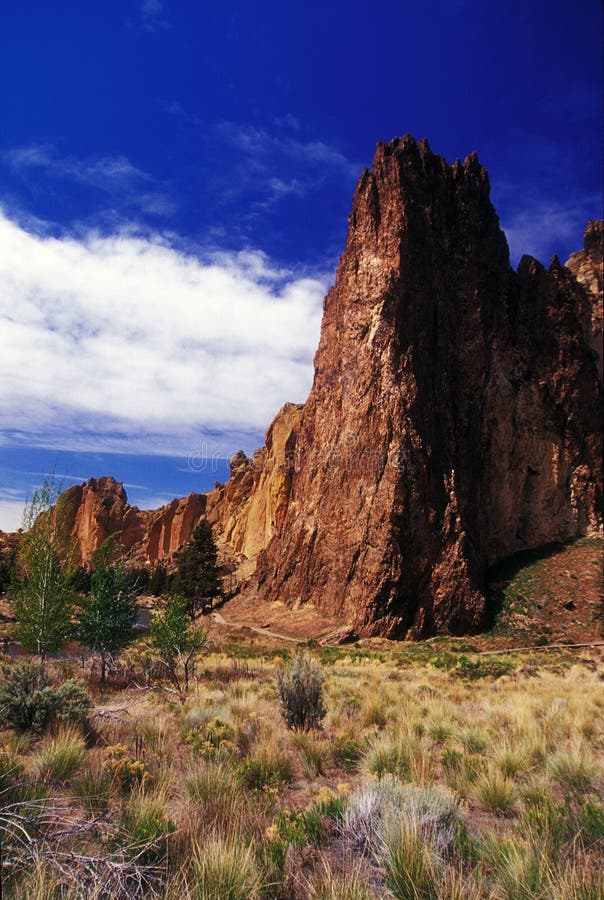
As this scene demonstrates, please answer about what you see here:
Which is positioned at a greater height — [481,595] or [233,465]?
[233,465]

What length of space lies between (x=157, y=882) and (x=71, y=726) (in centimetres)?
411

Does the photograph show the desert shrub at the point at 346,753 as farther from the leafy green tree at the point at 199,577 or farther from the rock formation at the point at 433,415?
the leafy green tree at the point at 199,577

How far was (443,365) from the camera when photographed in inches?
1781

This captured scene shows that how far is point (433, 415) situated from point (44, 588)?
35167 mm

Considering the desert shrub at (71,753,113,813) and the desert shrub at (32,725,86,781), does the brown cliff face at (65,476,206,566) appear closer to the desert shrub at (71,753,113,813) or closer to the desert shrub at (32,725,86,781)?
the desert shrub at (32,725,86,781)

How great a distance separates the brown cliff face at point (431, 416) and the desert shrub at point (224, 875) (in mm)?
32767

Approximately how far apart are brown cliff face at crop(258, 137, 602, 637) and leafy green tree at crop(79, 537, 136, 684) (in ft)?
72.7

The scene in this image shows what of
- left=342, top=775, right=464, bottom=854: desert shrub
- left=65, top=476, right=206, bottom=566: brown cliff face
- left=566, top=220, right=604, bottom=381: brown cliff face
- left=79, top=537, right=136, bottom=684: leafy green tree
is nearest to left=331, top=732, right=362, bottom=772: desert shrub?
left=342, top=775, right=464, bottom=854: desert shrub

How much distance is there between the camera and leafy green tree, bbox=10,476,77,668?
14148mm

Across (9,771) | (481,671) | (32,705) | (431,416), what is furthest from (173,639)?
(431,416)

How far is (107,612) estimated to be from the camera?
15547 mm

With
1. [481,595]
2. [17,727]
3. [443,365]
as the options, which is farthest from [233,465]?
[17,727]

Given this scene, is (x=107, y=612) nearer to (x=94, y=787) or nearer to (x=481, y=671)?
(x=94, y=787)

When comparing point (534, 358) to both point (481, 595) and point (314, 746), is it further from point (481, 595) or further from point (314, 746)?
point (314, 746)
